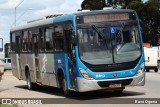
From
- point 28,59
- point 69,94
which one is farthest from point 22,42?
point 69,94

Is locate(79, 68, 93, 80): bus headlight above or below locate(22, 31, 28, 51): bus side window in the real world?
below

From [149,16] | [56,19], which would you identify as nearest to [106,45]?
[56,19]

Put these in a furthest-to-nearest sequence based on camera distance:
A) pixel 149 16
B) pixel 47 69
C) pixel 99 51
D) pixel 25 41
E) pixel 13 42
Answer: pixel 149 16, pixel 13 42, pixel 25 41, pixel 47 69, pixel 99 51

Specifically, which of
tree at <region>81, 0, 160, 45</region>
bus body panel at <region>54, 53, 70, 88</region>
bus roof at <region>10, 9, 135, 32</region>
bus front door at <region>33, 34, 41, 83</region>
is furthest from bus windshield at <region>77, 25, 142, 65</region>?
tree at <region>81, 0, 160, 45</region>

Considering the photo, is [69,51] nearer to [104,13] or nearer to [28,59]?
[104,13]

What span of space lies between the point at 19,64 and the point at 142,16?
63697 millimetres

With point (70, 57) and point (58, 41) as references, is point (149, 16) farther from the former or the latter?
point (70, 57)

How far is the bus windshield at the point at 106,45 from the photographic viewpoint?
1689cm

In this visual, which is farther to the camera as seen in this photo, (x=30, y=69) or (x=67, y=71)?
(x=30, y=69)

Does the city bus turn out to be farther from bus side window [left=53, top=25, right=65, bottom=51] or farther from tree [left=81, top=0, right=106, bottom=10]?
tree [left=81, top=0, right=106, bottom=10]

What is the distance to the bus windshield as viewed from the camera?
1689 centimetres

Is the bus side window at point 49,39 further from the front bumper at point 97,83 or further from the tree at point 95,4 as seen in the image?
the tree at point 95,4

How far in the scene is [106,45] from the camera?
1702cm

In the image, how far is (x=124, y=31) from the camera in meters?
17.4
